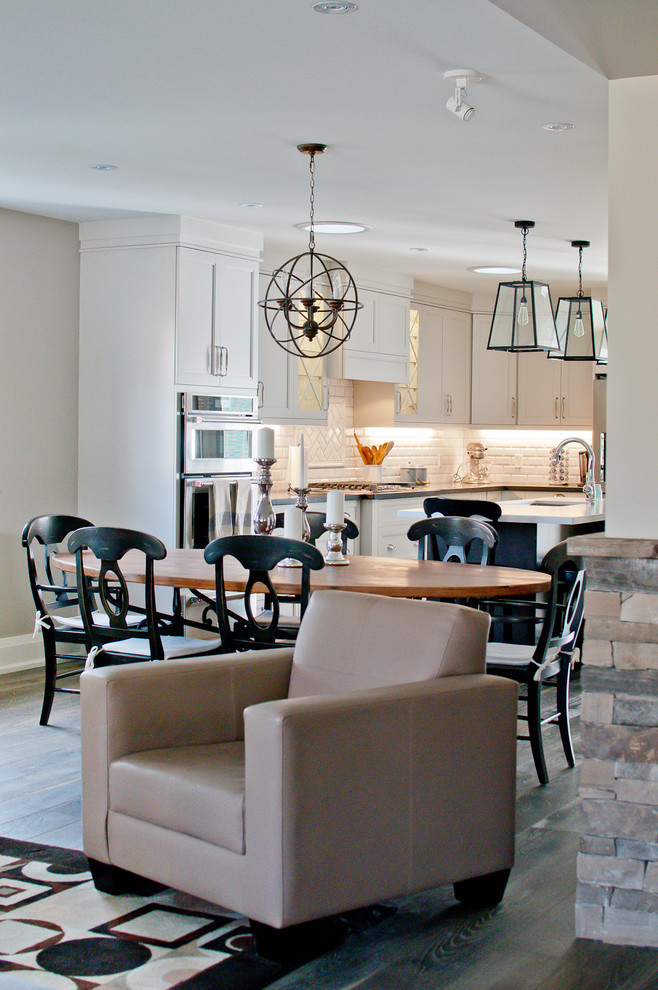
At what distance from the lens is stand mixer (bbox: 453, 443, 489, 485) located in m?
9.66

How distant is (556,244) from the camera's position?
6.90 metres

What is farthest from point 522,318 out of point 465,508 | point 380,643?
point 380,643

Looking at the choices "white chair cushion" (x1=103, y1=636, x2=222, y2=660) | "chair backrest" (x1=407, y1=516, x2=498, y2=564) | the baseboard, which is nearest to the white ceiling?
"chair backrest" (x1=407, y1=516, x2=498, y2=564)

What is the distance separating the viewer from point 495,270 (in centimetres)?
782

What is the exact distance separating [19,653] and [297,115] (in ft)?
10.9

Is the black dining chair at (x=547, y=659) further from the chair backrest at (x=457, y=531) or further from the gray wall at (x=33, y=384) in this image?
the gray wall at (x=33, y=384)

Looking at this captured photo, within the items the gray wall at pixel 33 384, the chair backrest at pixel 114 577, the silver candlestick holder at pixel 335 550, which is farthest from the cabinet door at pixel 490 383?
the chair backrest at pixel 114 577

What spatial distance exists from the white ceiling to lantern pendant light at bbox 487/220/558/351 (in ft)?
1.34

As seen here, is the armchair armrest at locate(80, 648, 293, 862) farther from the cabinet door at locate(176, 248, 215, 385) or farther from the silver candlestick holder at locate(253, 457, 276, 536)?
the cabinet door at locate(176, 248, 215, 385)

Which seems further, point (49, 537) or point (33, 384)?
point (33, 384)

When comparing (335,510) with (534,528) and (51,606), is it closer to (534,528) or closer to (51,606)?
(51,606)

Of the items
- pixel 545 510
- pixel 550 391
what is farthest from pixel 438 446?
pixel 545 510

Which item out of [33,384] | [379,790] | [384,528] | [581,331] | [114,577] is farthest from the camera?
[384,528]

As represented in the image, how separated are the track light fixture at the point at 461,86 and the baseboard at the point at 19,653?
12.1 ft
